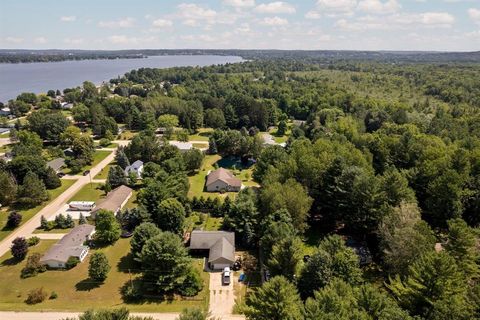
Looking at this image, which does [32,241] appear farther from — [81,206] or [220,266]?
[220,266]

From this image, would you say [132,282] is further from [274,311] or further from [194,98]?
[194,98]

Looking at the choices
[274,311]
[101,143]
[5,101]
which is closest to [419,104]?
[101,143]

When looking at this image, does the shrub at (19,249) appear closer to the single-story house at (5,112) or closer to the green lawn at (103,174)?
the green lawn at (103,174)

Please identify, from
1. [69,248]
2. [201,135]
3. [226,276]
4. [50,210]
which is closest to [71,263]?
[69,248]

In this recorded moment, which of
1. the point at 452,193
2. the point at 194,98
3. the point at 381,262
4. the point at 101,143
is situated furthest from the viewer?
the point at 194,98

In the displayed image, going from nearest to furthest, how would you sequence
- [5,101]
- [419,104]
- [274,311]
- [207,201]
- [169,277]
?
1. [274,311]
2. [169,277]
3. [207,201]
4. [419,104]
5. [5,101]

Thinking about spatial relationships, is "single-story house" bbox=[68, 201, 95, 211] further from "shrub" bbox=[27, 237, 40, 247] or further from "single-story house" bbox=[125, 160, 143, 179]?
"single-story house" bbox=[125, 160, 143, 179]

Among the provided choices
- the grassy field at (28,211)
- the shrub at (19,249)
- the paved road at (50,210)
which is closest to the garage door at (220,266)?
the shrub at (19,249)
